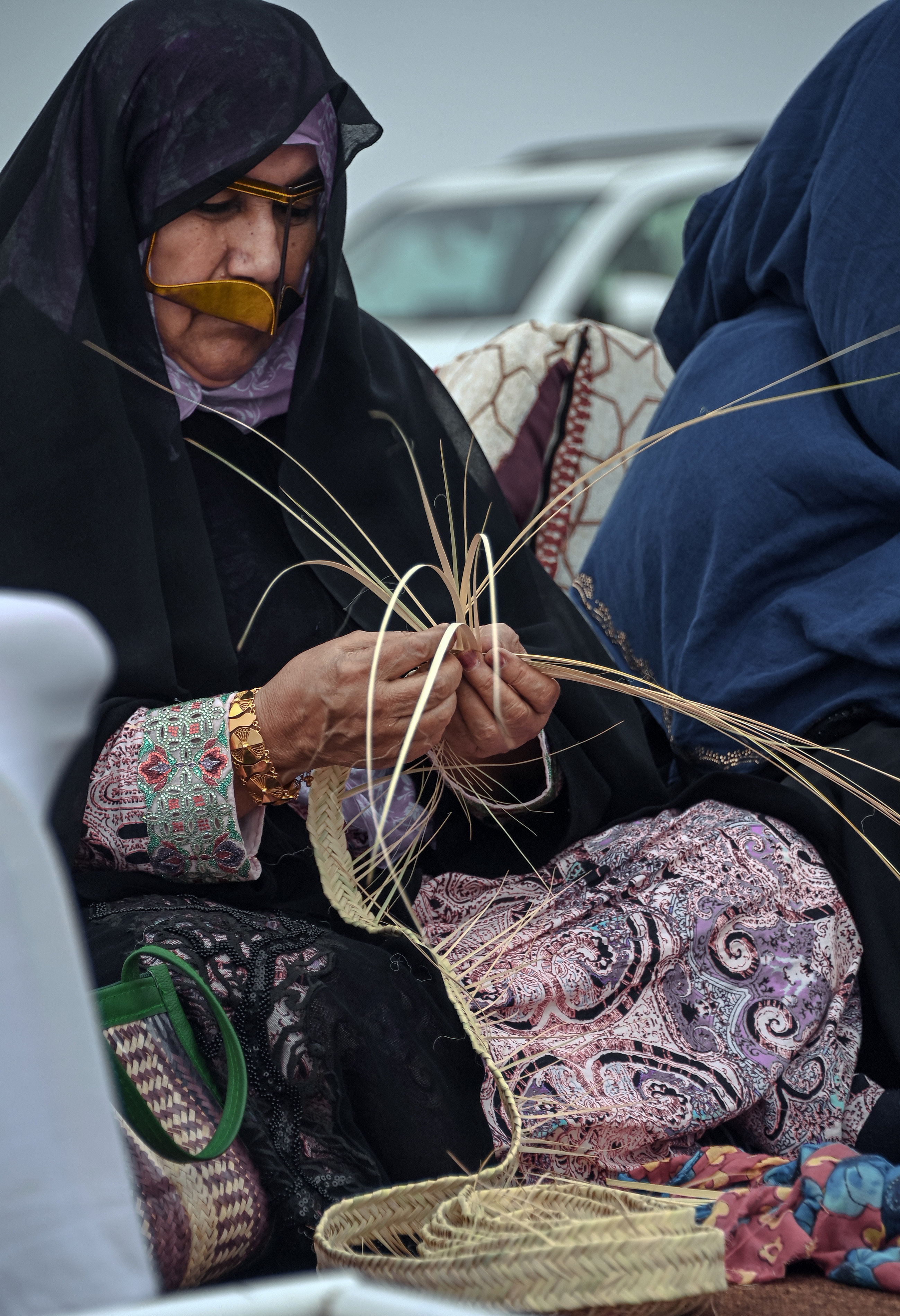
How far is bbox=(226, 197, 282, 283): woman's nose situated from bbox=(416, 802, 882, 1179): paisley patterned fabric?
0.77 meters

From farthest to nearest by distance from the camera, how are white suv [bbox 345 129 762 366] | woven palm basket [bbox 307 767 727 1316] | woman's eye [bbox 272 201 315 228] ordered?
white suv [bbox 345 129 762 366]
woman's eye [bbox 272 201 315 228]
woven palm basket [bbox 307 767 727 1316]

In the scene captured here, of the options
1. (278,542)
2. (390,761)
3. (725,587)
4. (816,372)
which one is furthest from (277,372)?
(816,372)

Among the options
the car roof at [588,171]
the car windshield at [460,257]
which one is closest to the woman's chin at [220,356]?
the car windshield at [460,257]

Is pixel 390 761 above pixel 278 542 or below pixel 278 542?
below

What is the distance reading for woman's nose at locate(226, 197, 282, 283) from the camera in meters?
1.51

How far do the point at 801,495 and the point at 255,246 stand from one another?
0.80 m

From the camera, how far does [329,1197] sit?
1.16m

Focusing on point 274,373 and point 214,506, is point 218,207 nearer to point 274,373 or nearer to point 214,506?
point 274,373

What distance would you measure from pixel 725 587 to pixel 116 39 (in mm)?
1024

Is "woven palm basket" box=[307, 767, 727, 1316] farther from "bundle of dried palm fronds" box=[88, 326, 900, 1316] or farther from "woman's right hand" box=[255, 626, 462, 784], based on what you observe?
"woman's right hand" box=[255, 626, 462, 784]

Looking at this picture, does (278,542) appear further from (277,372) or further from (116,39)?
(116,39)

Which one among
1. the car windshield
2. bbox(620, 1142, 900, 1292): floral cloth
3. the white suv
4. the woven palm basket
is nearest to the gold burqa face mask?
the woven palm basket

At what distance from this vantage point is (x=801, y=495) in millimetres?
1794

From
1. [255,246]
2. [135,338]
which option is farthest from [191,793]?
[255,246]
